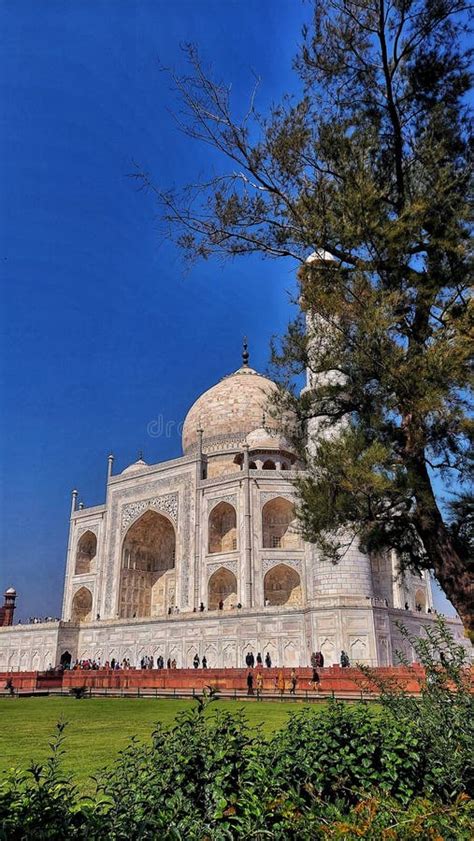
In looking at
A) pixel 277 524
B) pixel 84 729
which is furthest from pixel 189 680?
pixel 277 524

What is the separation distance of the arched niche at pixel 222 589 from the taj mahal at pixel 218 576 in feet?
0.17

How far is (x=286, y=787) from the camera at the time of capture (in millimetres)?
3457

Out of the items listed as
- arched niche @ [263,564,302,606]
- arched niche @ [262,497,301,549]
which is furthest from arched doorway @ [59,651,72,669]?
arched niche @ [262,497,301,549]

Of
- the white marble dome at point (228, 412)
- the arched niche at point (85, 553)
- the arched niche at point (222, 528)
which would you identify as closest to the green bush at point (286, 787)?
the arched niche at point (222, 528)

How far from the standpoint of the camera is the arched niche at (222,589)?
2811cm

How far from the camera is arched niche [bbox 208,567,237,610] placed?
28109 mm

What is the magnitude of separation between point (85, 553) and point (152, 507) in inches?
274

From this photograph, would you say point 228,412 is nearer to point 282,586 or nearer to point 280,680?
point 282,586

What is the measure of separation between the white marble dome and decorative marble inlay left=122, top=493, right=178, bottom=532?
475 centimetres

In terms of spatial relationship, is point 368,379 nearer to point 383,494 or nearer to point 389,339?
point 389,339

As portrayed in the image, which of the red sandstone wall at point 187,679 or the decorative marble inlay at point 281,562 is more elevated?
the decorative marble inlay at point 281,562

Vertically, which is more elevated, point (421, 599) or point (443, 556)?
point (421, 599)

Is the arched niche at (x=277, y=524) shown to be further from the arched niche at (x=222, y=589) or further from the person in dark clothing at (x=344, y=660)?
the person in dark clothing at (x=344, y=660)

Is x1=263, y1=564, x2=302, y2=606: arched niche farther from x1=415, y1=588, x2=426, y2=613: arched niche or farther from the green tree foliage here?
the green tree foliage
